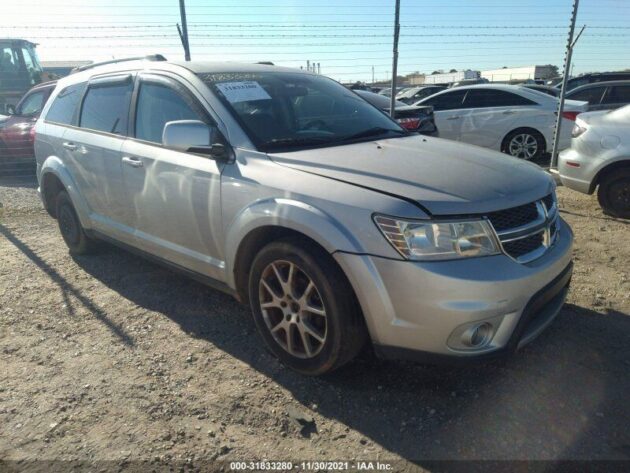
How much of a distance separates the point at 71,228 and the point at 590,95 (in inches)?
396

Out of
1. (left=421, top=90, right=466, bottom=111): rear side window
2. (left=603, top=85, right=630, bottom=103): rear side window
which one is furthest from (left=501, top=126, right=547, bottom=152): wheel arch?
(left=603, top=85, right=630, bottom=103): rear side window

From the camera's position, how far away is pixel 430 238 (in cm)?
225

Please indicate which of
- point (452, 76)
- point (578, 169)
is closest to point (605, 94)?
point (578, 169)

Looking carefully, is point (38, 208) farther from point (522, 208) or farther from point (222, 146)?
point (522, 208)

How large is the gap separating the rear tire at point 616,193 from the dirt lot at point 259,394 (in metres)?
1.86

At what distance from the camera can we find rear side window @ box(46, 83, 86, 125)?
455 centimetres

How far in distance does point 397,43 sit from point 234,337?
483cm

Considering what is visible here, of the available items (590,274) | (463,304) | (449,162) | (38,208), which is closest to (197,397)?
(463,304)

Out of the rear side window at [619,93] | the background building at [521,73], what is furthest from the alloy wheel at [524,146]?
the background building at [521,73]

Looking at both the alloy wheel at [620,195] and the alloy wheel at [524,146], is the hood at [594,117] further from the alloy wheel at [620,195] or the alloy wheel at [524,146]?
the alloy wheel at [524,146]

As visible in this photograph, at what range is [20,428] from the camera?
2.49m

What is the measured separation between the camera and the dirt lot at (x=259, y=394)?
2.28 metres

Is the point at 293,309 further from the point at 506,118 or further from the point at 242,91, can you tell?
the point at 506,118

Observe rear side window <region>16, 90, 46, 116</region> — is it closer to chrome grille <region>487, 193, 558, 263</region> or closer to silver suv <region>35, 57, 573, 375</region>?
silver suv <region>35, 57, 573, 375</region>
